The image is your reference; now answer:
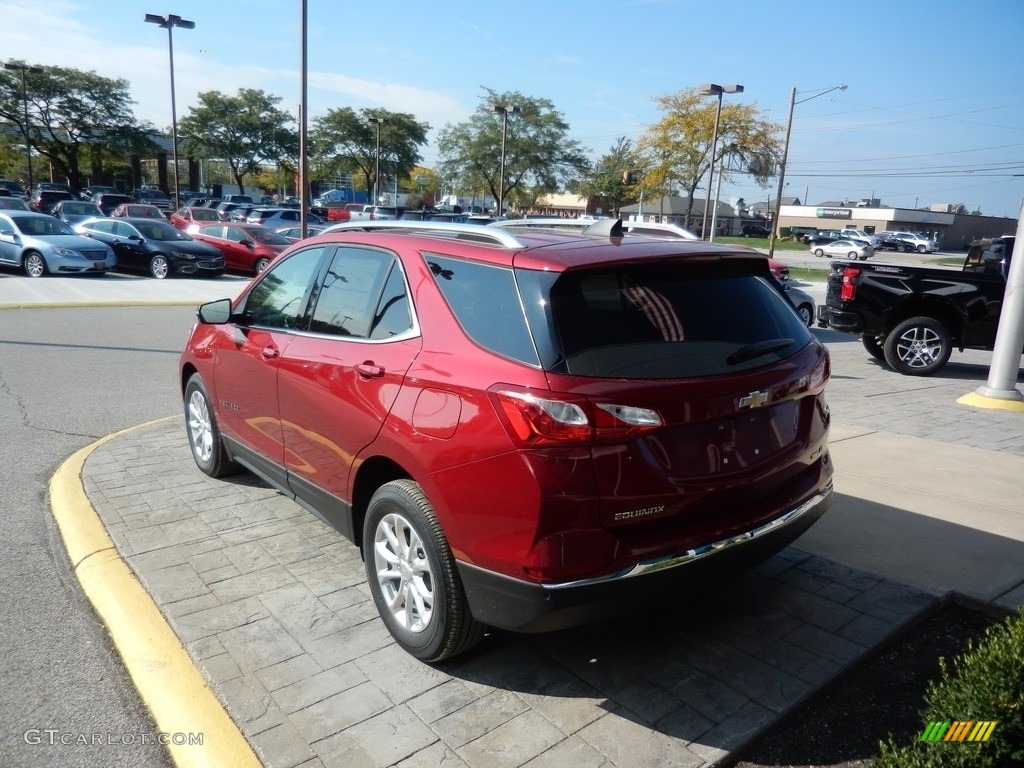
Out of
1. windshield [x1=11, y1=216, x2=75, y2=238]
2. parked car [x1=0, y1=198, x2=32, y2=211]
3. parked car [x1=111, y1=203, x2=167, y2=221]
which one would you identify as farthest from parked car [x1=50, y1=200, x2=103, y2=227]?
windshield [x1=11, y1=216, x2=75, y2=238]

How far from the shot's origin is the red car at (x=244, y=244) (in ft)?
74.7

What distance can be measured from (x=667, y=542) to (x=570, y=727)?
2.50 feet

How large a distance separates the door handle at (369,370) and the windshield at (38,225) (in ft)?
62.9

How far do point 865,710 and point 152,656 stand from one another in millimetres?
2890

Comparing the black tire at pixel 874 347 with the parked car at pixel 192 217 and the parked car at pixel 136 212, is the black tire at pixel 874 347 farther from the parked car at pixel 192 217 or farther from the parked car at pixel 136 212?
the parked car at pixel 136 212

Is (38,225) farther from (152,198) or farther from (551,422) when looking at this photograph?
(152,198)

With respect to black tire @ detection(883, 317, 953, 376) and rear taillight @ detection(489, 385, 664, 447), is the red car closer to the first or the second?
black tire @ detection(883, 317, 953, 376)

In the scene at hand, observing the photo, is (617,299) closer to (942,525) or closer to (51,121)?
(942,525)

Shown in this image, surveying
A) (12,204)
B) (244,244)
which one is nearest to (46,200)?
(12,204)

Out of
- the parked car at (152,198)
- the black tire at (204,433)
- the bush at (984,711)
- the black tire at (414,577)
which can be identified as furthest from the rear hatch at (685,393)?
the parked car at (152,198)

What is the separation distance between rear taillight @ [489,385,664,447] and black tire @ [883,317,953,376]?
31.5 ft

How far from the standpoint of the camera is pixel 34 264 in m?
19.0

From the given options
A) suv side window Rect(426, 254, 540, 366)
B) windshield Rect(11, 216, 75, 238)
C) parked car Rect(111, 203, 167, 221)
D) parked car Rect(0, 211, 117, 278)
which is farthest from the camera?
parked car Rect(111, 203, 167, 221)

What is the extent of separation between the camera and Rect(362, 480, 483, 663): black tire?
3.09m
